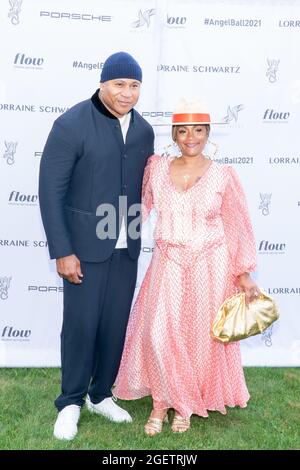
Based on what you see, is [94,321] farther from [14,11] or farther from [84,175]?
[14,11]

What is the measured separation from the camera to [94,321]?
3.59 m

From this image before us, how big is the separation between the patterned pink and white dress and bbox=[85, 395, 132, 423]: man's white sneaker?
0.83 feet

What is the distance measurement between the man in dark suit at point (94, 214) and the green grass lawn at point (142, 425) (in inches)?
5.6

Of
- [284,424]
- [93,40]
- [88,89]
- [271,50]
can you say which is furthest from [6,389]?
[271,50]

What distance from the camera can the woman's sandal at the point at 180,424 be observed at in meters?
3.69

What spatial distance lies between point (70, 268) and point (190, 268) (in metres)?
0.62

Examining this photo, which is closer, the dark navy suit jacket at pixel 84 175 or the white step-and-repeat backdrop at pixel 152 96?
the dark navy suit jacket at pixel 84 175

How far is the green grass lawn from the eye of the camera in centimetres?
355

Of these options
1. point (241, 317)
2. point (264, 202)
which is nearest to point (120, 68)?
point (241, 317)

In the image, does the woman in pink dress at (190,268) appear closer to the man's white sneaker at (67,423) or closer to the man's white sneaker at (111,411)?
the man's white sneaker at (111,411)

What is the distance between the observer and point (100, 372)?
3.85m

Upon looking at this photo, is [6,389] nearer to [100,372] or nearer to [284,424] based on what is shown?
[100,372]

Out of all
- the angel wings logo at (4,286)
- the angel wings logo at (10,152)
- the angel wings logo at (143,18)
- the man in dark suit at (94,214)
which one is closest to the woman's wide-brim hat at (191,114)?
the man in dark suit at (94,214)

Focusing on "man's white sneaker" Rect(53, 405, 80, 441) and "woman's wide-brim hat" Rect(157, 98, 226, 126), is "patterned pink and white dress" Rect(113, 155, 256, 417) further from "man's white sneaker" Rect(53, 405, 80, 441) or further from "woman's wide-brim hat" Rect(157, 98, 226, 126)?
"man's white sneaker" Rect(53, 405, 80, 441)
